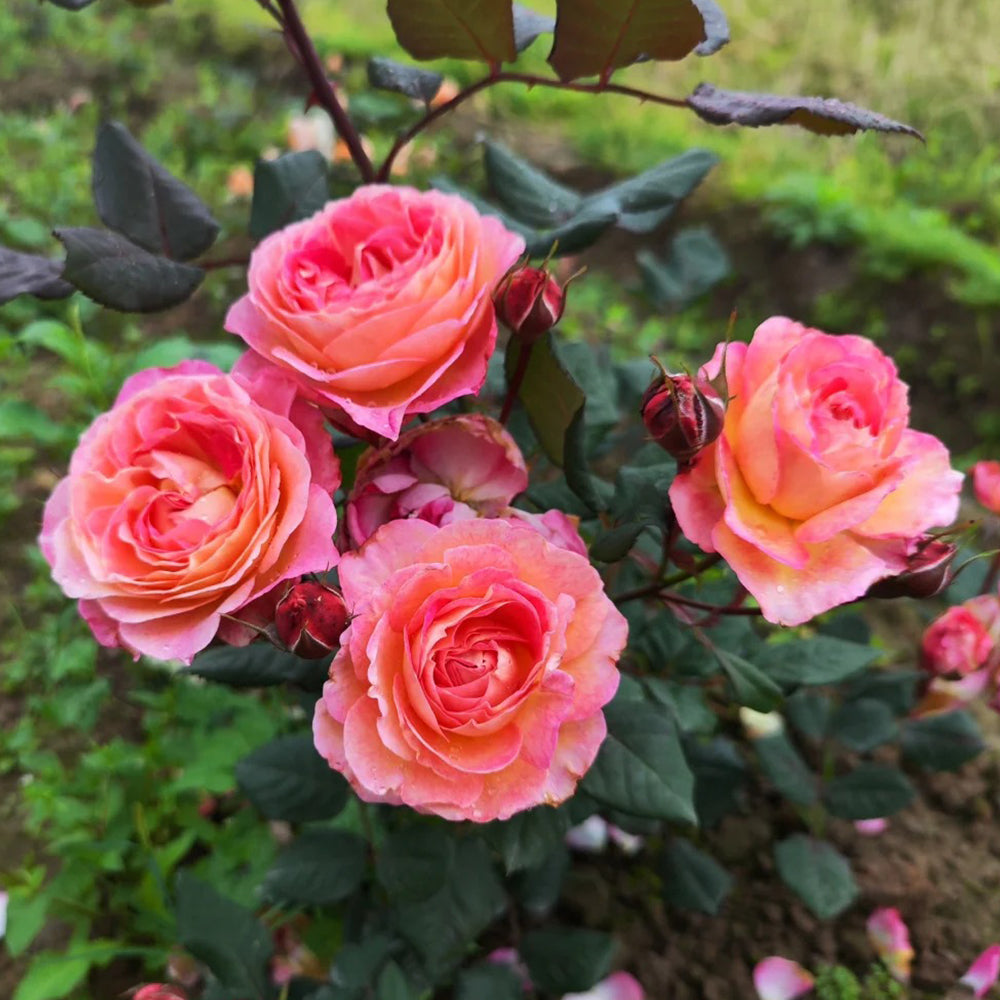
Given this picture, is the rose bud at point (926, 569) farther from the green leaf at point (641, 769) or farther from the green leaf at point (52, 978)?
the green leaf at point (52, 978)

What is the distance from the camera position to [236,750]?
0.97 meters

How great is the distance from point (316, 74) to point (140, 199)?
0.59ft

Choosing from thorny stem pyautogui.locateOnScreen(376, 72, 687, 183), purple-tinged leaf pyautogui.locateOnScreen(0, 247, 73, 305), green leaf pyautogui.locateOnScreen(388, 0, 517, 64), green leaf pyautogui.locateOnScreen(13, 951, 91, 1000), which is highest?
green leaf pyautogui.locateOnScreen(388, 0, 517, 64)

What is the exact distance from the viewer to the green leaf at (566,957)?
832 millimetres

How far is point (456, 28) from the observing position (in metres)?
0.60

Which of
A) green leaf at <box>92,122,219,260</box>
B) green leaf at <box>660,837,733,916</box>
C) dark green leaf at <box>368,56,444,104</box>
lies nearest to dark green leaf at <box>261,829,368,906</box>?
green leaf at <box>660,837,733,916</box>

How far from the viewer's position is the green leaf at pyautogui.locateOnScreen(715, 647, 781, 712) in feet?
1.97

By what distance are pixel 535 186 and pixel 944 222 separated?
150 cm

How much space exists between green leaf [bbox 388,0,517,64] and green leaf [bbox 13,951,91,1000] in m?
Result: 0.93

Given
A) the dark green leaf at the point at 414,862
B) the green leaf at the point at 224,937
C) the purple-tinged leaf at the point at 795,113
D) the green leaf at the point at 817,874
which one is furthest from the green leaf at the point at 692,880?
the purple-tinged leaf at the point at 795,113

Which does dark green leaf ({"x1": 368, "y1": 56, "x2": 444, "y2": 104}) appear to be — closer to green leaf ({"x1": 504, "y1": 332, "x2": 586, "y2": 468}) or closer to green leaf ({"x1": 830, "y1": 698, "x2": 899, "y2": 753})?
green leaf ({"x1": 504, "y1": 332, "x2": 586, "y2": 468})

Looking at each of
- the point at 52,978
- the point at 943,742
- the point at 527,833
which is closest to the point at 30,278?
the point at 527,833

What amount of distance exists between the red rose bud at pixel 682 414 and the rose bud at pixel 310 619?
0.21 meters

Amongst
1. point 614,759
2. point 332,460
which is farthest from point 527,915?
point 332,460
